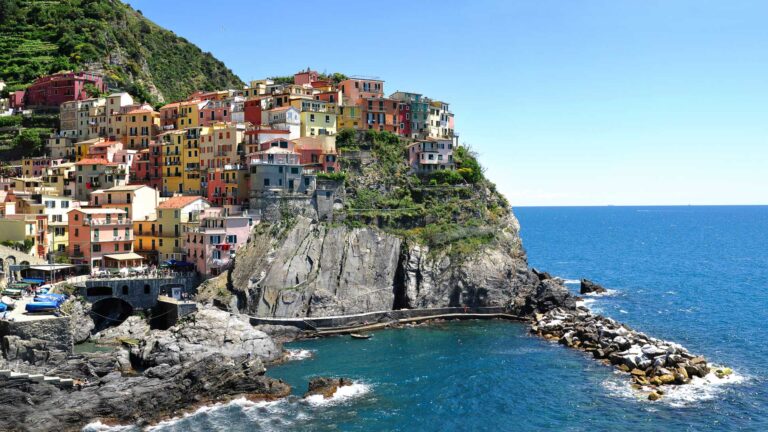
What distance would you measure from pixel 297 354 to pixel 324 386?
11.5 m

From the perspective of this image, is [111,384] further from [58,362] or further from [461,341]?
[461,341]

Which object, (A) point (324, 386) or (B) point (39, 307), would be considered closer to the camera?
(A) point (324, 386)

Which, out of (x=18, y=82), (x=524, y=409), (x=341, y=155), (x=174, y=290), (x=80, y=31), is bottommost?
(x=524, y=409)

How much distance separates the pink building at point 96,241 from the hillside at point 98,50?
48264 mm

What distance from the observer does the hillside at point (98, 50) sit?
12306 cm

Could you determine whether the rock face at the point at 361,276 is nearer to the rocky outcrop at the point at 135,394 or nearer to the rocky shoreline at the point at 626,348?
the rocky shoreline at the point at 626,348

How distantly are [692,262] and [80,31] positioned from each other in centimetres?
13138

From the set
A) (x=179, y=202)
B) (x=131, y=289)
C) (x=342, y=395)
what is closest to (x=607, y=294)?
(x=342, y=395)

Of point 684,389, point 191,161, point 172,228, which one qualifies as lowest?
point 684,389

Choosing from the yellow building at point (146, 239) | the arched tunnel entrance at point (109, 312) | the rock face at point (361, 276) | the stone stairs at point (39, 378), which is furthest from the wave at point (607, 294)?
the stone stairs at point (39, 378)

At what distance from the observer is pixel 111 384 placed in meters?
51.1

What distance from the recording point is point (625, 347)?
62.6 m

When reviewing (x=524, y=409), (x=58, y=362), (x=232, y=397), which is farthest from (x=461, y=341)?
(x=58, y=362)

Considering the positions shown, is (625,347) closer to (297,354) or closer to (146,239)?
(297,354)
